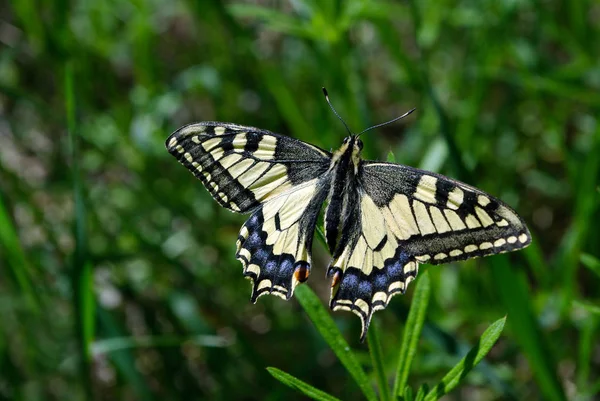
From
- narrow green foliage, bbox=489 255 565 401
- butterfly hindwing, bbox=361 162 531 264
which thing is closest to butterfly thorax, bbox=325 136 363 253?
butterfly hindwing, bbox=361 162 531 264

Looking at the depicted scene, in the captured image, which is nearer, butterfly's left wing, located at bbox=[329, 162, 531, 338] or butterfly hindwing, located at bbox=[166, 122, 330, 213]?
butterfly's left wing, located at bbox=[329, 162, 531, 338]

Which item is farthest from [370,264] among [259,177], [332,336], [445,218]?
[259,177]

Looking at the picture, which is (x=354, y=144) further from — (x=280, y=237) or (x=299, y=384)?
(x=299, y=384)

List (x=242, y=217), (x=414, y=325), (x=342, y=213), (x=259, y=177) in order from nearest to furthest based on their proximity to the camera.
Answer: (x=414, y=325), (x=342, y=213), (x=259, y=177), (x=242, y=217)

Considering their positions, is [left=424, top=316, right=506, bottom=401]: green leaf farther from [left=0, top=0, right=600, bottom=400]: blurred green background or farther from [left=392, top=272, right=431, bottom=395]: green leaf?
[left=0, top=0, right=600, bottom=400]: blurred green background

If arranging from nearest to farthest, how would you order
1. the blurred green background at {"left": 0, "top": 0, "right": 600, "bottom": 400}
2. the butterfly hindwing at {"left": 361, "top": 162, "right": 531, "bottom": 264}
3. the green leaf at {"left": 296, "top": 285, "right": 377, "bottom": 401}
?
1. the green leaf at {"left": 296, "top": 285, "right": 377, "bottom": 401}
2. the butterfly hindwing at {"left": 361, "top": 162, "right": 531, "bottom": 264}
3. the blurred green background at {"left": 0, "top": 0, "right": 600, "bottom": 400}

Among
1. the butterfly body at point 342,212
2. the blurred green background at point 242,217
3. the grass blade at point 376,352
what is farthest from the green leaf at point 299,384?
the blurred green background at point 242,217

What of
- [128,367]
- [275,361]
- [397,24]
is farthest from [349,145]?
[397,24]

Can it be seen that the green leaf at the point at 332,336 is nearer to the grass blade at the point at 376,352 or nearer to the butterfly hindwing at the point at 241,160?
the grass blade at the point at 376,352
